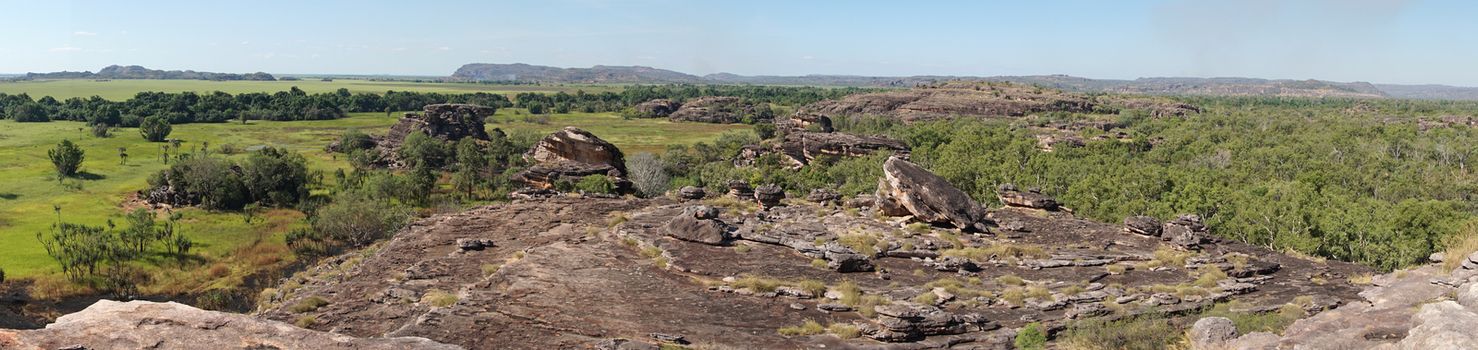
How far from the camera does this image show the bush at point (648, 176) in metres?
77.4

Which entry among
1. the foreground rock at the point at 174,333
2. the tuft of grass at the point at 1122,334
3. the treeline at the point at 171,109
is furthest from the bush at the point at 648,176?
the treeline at the point at 171,109

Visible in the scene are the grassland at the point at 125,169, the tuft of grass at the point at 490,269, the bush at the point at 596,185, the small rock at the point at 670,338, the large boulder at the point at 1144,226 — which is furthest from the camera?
the bush at the point at 596,185

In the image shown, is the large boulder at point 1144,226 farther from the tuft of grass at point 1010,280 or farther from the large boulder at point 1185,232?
the tuft of grass at point 1010,280

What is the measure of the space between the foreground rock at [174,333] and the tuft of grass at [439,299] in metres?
11.4

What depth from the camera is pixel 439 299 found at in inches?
968

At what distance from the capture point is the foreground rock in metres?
11.3

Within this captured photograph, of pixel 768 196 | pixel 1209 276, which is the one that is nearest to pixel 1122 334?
pixel 1209 276

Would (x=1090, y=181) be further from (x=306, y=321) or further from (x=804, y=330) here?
(x=306, y=321)

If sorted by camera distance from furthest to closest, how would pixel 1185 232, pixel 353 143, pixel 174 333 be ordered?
pixel 353 143 < pixel 1185 232 < pixel 174 333

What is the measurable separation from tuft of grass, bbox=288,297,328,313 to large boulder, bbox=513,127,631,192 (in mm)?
38176

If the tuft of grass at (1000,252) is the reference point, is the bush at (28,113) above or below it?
above

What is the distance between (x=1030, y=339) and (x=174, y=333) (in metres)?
20.7

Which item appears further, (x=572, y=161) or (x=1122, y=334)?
(x=572, y=161)

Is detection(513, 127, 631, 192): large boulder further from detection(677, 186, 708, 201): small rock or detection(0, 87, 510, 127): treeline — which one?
detection(0, 87, 510, 127): treeline
